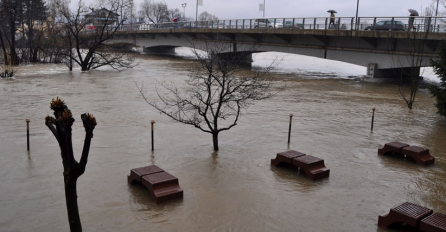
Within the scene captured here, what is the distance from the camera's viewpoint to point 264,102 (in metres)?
23.1

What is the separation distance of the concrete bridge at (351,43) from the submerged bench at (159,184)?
17599mm

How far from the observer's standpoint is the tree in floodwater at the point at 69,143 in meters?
A: 6.36

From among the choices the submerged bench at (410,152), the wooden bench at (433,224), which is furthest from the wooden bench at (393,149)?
the wooden bench at (433,224)

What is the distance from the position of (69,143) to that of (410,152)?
32.4 feet

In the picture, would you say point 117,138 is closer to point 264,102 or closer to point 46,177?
point 46,177

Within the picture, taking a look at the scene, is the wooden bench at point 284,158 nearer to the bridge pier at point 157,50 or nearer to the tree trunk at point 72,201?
the tree trunk at point 72,201

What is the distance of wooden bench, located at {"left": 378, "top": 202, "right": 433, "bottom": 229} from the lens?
7.51 meters

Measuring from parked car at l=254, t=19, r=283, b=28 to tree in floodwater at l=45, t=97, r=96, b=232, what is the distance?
3473cm

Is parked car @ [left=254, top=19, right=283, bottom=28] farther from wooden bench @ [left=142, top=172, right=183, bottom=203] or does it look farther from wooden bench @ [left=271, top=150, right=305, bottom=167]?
wooden bench @ [left=142, top=172, right=183, bottom=203]

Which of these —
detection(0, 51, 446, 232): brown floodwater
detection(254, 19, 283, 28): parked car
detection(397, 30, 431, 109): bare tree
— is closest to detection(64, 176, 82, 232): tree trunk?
detection(0, 51, 446, 232): brown floodwater

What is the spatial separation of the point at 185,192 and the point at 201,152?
342 centimetres

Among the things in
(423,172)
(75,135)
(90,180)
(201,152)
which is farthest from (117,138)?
(423,172)

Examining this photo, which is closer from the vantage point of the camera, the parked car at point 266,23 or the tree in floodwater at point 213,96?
the tree in floodwater at point 213,96

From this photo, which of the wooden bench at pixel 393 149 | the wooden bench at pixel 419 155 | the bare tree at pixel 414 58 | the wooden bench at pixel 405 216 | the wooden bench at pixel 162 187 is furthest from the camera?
the bare tree at pixel 414 58
